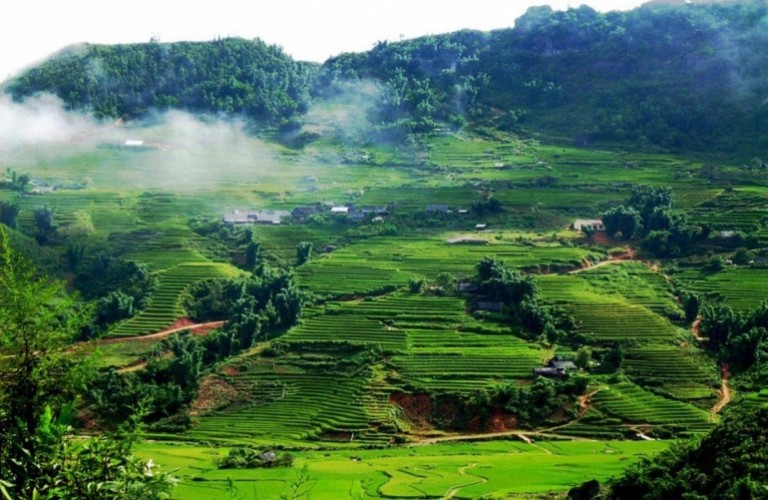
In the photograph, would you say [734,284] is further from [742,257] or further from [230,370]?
[230,370]

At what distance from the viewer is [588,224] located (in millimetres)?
62844

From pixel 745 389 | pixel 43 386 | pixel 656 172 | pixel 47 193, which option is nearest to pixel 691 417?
pixel 745 389

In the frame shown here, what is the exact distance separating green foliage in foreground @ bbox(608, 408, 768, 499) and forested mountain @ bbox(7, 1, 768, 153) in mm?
60036

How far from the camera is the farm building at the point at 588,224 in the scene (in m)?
61.7

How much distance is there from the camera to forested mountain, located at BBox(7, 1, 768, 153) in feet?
279

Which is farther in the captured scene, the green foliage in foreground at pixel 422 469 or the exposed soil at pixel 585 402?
the exposed soil at pixel 585 402

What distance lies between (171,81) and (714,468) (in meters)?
88.6

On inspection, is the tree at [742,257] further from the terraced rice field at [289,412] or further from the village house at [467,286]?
the terraced rice field at [289,412]

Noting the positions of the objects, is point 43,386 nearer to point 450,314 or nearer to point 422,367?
point 422,367

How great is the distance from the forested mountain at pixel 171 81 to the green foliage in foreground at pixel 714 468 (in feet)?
251

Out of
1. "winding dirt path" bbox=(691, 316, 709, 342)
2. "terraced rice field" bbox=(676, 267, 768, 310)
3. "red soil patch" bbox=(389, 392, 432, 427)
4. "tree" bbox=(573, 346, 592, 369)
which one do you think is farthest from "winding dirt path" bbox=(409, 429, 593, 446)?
"terraced rice field" bbox=(676, 267, 768, 310)

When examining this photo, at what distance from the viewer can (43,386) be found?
374 inches

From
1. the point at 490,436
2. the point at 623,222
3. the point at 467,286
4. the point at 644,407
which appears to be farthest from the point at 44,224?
the point at 644,407

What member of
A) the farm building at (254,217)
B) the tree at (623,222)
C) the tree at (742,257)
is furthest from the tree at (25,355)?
the farm building at (254,217)
